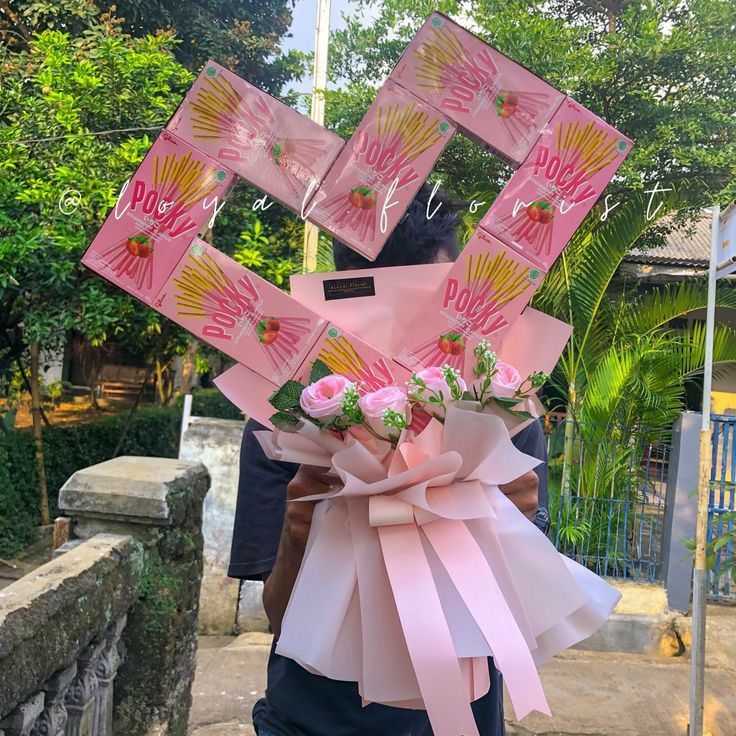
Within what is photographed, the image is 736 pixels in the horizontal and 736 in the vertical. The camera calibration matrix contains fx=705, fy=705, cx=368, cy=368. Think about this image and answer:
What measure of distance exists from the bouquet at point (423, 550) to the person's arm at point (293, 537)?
1.2 inches

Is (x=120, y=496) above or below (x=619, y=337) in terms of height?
below

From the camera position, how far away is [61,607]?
131cm

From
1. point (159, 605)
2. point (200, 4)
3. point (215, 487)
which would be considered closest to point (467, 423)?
point (159, 605)

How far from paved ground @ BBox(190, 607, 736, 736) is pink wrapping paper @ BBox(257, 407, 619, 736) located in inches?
95.4

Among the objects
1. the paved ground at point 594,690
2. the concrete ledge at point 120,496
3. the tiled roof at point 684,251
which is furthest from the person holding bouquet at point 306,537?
the tiled roof at point 684,251

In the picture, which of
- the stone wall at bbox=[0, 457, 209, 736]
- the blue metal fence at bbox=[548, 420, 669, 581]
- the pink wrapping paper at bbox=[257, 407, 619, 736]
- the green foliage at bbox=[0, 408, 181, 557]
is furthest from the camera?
the green foliage at bbox=[0, 408, 181, 557]

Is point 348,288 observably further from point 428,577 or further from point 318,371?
point 428,577

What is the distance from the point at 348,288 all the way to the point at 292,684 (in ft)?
2.16

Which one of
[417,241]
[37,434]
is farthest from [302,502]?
[37,434]

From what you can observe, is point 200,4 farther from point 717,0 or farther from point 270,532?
point 270,532

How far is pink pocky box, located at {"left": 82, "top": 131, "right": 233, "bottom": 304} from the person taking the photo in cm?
118

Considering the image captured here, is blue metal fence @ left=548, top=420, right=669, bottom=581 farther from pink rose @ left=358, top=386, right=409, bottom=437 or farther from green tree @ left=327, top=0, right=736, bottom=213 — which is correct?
pink rose @ left=358, top=386, right=409, bottom=437

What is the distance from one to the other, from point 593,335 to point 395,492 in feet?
13.8

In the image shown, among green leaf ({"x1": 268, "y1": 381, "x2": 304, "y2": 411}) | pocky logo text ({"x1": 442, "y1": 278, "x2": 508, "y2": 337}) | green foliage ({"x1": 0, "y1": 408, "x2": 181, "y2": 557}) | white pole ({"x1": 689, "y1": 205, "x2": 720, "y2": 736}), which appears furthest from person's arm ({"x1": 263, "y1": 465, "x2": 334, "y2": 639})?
green foliage ({"x1": 0, "y1": 408, "x2": 181, "y2": 557})
